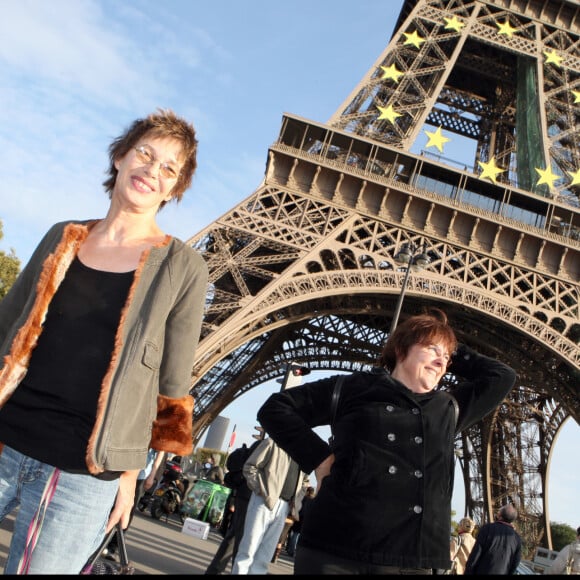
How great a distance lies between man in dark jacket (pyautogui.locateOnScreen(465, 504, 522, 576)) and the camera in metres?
6.51

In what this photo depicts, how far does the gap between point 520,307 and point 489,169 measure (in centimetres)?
421

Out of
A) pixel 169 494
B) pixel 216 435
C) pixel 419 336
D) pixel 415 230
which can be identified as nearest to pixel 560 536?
pixel 216 435

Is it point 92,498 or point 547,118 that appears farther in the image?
point 547,118

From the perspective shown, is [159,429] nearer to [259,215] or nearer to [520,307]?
[259,215]

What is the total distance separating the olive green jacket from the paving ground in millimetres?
3642

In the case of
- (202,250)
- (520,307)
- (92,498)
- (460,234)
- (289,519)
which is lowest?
(289,519)

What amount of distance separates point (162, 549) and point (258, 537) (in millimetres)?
2992

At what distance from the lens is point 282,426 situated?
264cm

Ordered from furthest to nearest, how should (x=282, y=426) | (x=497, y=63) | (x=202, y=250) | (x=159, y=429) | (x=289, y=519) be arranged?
1. (x=497, y=63)
2. (x=202, y=250)
3. (x=289, y=519)
4. (x=282, y=426)
5. (x=159, y=429)

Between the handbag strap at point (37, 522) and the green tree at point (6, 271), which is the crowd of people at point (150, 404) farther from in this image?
the green tree at point (6, 271)

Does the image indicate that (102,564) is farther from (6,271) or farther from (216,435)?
(216,435)

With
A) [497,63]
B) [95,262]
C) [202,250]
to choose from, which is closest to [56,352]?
[95,262]

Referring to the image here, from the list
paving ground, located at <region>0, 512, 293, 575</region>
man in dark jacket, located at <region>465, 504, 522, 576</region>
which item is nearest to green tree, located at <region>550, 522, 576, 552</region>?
paving ground, located at <region>0, 512, 293, 575</region>

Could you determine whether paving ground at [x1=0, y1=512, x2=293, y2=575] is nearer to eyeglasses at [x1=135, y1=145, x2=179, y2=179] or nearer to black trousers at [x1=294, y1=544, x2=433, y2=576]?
black trousers at [x1=294, y1=544, x2=433, y2=576]
